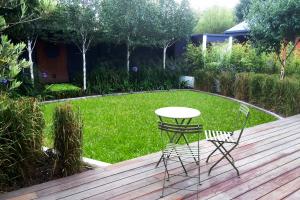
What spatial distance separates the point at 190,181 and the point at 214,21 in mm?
25631

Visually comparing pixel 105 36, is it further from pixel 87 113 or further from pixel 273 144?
pixel 273 144

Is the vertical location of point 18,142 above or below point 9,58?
below

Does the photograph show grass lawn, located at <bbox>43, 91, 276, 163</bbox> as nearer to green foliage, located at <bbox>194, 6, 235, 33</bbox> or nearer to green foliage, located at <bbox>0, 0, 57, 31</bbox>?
green foliage, located at <bbox>0, 0, 57, 31</bbox>

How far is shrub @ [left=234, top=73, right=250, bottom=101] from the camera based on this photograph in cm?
983

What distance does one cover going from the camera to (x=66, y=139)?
12.8 feet

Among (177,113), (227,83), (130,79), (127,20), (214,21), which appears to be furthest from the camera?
(214,21)

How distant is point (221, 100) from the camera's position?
33.9 ft

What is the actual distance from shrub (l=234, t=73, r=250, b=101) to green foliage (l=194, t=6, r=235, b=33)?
18012 mm

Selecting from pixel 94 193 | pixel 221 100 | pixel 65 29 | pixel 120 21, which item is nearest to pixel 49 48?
pixel 65 29

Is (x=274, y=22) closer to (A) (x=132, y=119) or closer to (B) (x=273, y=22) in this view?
(B) (x=273, y=22)

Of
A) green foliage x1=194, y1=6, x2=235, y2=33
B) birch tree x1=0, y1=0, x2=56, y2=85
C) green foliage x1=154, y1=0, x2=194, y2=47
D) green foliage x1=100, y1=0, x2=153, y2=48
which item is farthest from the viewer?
green foliage x1=194, y1=6, x2=235, y2=33

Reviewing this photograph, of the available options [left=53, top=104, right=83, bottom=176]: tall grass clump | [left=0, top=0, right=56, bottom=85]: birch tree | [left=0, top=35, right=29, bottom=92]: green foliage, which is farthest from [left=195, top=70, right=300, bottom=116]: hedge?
[left=0, top=35, right=29, bottom=92]: green foliage

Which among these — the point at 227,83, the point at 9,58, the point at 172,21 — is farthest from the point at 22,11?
the point at 172,21

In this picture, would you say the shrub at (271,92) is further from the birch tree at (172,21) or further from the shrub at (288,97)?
the birch tree at (172,21)
